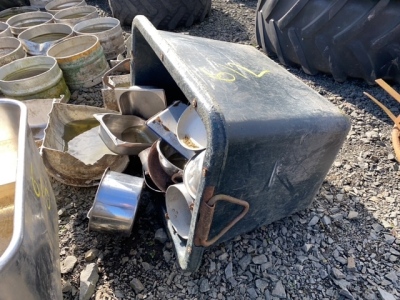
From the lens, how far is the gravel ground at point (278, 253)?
1279 millimetres

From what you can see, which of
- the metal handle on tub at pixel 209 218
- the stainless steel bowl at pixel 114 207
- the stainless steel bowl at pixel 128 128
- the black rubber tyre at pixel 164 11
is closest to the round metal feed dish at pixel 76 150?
the stainless steel bowl at pixel 128 128

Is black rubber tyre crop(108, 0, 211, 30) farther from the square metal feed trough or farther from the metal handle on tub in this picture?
the metal handle on tub

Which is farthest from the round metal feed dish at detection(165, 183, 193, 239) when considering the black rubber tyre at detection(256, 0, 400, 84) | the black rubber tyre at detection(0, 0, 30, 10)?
the black rubber tyre at detection(0, 0, 30, 10)

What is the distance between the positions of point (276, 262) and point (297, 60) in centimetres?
138

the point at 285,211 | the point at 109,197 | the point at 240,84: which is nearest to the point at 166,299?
the point at 109,197

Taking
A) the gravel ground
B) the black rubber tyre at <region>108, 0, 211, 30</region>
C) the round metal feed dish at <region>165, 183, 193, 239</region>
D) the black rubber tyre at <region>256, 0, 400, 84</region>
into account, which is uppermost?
the black rubber tyre at <region>256, 0, 400, 84</region>

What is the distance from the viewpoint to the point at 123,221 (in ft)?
4.57

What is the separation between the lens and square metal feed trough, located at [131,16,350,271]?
1.02m

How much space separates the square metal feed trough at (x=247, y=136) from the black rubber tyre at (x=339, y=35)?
28.1 inches

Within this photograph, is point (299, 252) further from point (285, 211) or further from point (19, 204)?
point (19, 204)

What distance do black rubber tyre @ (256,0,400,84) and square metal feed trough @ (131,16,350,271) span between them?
2.34 feet

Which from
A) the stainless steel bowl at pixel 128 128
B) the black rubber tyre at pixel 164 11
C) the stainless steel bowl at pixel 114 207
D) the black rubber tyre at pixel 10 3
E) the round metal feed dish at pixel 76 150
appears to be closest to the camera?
the stainless steel bowl at pixel 114 207

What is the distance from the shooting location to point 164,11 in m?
2.96

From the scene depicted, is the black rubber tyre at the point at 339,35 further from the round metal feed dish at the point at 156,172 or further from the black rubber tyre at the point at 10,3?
the black rubber tyre at the point at 10,3
